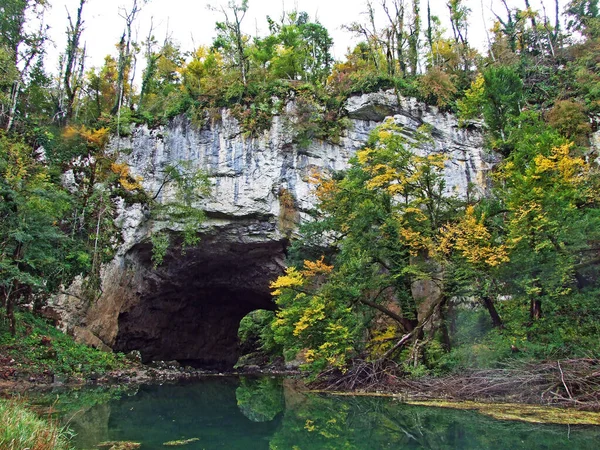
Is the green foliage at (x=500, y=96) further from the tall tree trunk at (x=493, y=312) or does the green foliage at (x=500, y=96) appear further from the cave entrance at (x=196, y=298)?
the cave entrance at (x=196, y=298)

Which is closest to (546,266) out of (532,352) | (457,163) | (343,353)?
(532,352)

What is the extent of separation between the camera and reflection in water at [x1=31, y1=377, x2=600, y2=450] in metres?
5.10

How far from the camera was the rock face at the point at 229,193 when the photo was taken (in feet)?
54.3

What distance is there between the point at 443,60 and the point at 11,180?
20061mm

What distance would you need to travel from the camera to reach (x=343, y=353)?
10.7 meters

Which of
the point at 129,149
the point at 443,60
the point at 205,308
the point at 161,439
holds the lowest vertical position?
the point at 161,439

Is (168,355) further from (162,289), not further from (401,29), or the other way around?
(401,29)

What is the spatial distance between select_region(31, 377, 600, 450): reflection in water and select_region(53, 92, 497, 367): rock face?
7.94 metres

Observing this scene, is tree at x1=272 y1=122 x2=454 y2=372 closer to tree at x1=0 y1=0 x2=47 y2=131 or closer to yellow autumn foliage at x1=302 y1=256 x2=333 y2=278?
yellow autumn foliage at x1=302 y1=256 x2=333 y2=278

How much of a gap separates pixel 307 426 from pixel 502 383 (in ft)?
13.2

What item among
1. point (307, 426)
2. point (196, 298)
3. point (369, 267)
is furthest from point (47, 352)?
point (307, 426)

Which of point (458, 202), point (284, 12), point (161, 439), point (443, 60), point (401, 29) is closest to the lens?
point (161, 439)

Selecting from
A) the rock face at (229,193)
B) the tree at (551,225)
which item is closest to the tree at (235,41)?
the rock face at (229,193)

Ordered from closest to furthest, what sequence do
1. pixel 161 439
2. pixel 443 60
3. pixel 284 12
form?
pixel 161 439 < pixel 443 60 < pixel 284 12
